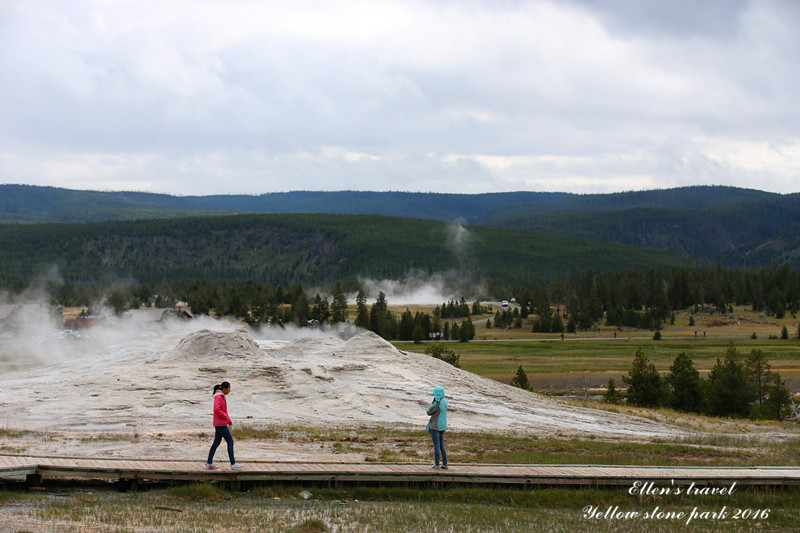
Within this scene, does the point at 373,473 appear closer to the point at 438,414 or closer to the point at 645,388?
the point at 438,414

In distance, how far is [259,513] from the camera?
13516 millimetres

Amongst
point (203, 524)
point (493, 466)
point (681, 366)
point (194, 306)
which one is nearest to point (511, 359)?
point (681, 366)

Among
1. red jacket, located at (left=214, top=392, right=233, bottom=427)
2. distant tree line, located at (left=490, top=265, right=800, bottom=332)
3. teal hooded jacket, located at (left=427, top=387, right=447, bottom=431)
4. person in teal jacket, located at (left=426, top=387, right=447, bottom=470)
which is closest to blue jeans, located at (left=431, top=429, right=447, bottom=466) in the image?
person in teal jacket, located at (left=426, top=387, right=447, bottom=470)

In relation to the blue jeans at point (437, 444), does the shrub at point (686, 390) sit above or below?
below

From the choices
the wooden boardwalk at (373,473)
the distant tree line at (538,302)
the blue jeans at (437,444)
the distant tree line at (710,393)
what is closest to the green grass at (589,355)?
the distant tree line at (538,302)

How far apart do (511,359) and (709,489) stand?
66012mm

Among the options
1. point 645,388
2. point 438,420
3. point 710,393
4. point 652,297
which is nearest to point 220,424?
point 438,420

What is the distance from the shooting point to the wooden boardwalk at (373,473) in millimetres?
14906

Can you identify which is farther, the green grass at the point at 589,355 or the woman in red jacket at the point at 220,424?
the green grass at the point at 589,355

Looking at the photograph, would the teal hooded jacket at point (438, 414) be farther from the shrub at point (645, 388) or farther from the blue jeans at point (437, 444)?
the shrub at point (645, 388)

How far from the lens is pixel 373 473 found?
1567 centimetres

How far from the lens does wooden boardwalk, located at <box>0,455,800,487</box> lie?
14.9 meters

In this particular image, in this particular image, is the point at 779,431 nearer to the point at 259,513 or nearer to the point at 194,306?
the point at 259,513

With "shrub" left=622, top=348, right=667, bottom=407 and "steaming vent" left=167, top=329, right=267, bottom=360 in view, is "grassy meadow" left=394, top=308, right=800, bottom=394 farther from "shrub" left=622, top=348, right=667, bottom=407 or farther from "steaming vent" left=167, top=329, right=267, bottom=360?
"steaming vent" left=167, top=329, right=267, bottom=360
